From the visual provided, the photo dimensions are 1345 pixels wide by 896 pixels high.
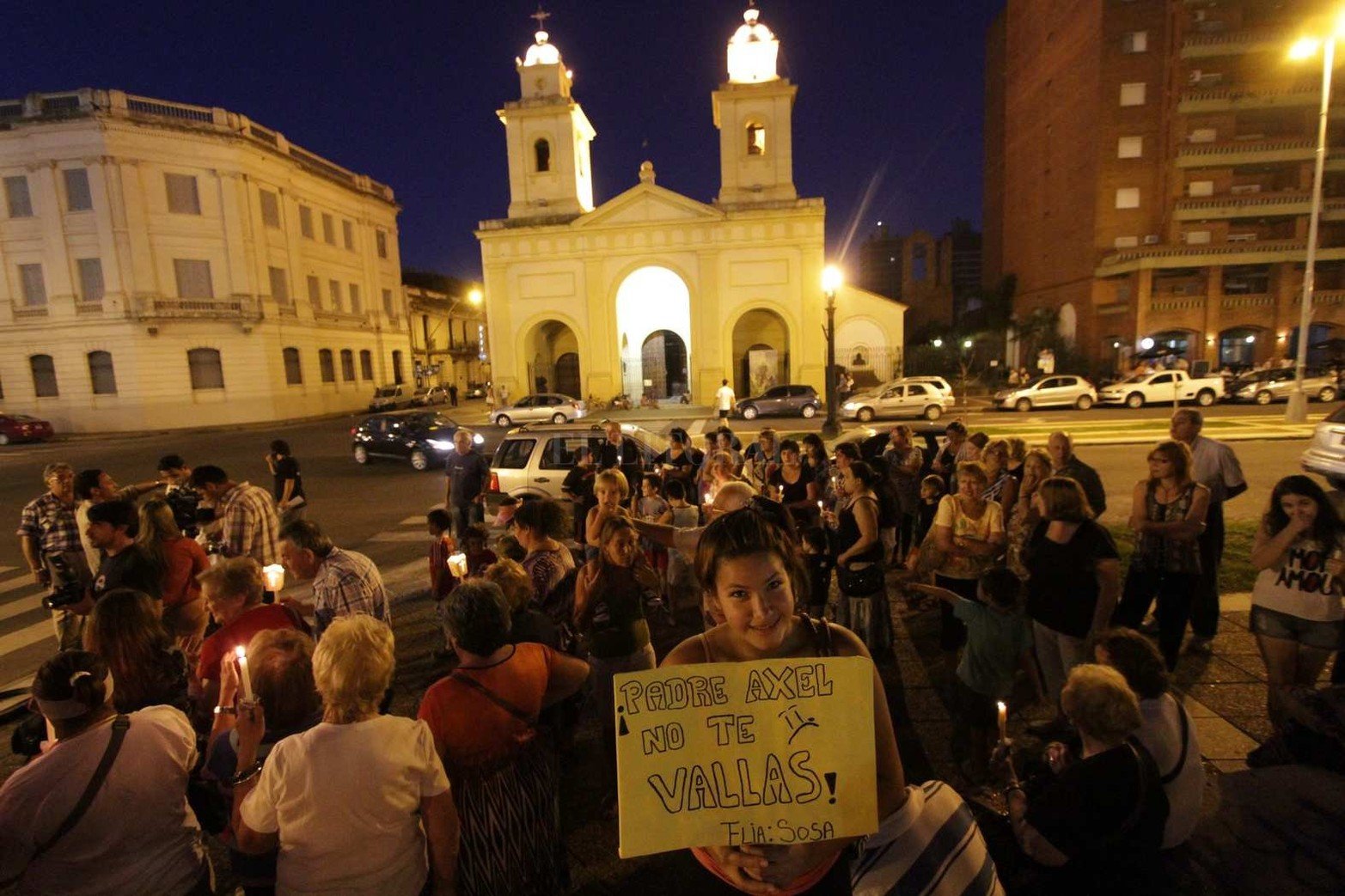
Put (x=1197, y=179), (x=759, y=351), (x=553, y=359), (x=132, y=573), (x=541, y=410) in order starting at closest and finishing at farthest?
(x=132, y=573) < (x=541, y=410) < (x=1197, y=179) < (x=759, y=351) < (x=553, y=359)

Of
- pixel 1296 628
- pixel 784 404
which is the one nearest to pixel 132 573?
pixel 1296 628

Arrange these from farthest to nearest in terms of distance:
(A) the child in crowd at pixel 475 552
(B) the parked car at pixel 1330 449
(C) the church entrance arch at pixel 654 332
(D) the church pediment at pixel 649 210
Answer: (C) the church entrance arch at pixel 654 332 → (D) the church pediment at pixel 649 210 → (B) the parked car at pixel 1330 449 → (A) the child in crowd at pixel 475 552

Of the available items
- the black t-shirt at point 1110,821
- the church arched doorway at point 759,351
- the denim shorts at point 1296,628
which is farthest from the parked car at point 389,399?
the black t-shirt at point 1110,821

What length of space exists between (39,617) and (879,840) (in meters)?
9.79

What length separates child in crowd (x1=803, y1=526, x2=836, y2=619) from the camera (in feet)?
17.0

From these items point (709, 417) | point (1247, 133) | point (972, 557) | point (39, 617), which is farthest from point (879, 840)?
point (1247, 133)

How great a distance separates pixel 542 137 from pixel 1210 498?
35.8m

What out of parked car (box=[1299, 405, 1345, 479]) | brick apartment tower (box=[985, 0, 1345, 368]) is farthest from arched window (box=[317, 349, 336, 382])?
brick apartment tower (box=[985, 0, 1345, 368])

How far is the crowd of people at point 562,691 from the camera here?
1.88 metres

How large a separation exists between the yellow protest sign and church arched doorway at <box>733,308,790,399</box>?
109ft

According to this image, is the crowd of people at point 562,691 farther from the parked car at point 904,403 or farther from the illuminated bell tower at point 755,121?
the illuminated bell tower at point 755,121

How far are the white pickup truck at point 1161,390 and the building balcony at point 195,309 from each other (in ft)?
135

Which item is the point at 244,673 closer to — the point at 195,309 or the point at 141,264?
the point at 195,309

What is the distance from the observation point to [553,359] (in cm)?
3731
